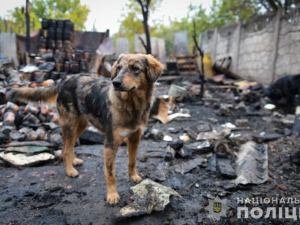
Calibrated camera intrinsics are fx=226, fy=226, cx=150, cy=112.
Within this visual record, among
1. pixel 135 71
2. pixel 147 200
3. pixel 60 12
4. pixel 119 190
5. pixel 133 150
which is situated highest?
pixel 60 12

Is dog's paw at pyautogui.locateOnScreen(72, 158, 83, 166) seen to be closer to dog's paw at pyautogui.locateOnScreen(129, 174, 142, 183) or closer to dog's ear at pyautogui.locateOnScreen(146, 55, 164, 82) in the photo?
dog's paw at pyautogui.locateOnScreen(129, 174, 142, 183)

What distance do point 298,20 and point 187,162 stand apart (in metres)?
7.89

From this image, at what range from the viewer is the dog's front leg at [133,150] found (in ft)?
10.8

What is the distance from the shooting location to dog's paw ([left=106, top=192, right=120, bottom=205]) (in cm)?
296

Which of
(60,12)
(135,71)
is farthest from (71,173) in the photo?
(60,12)

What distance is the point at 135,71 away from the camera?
116 inches

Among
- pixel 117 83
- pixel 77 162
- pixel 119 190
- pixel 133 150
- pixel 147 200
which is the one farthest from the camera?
pixel 77 162

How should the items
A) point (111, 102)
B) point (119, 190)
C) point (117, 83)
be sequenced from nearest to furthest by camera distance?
point (117, 83) → point (111, 102) → point (119, 190)

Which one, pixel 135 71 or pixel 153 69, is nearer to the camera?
pixel 135 71

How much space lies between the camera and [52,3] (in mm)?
30203

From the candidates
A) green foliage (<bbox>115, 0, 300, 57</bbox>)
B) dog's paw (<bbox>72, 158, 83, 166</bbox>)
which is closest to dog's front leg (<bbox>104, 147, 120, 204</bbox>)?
dog's paw (<bbox>72, 158, 83, 166</bbox>)

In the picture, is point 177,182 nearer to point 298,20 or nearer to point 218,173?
point 218,173

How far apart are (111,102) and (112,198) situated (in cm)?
127

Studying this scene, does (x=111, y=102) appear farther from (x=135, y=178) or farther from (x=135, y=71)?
(x=135, y=178)
